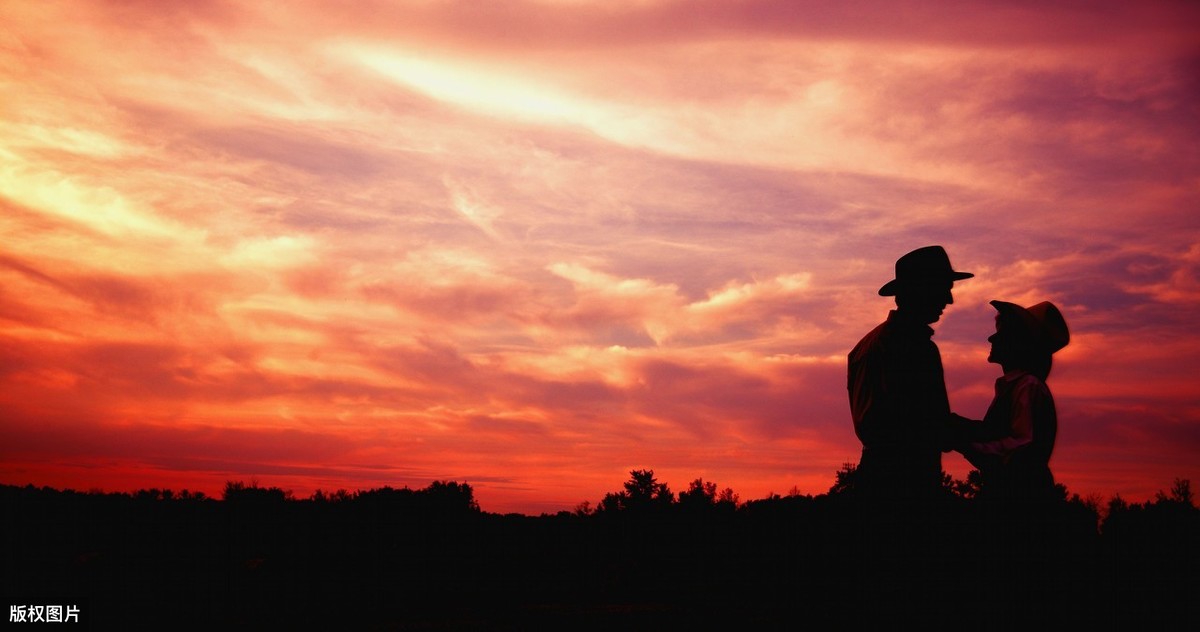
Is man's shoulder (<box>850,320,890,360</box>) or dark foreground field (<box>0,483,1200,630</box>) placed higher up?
man's shoulder (<box>850,320,890,360</box>)

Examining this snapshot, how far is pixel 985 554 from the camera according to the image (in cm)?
486

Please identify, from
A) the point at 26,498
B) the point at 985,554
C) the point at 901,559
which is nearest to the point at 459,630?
the point at 901,559

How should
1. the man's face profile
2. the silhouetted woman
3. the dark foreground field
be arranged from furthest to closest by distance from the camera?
the man's face profile → the silhouetted woman → the dark foreground field

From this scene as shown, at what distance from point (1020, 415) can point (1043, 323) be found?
2.58 ft

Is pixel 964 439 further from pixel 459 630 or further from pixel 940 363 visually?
pixel 459 630

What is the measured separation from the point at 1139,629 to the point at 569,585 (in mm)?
4796

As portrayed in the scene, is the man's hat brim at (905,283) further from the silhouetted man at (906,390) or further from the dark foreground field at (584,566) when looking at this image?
the dark foreground field at (584,566)

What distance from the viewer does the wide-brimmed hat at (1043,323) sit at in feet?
19.1

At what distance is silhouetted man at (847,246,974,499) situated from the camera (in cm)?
515

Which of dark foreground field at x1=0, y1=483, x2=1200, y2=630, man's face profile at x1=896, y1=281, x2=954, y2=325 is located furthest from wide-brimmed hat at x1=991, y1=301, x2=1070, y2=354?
dark foreground field at x1=0, y1=483, x2=1200, y2=630

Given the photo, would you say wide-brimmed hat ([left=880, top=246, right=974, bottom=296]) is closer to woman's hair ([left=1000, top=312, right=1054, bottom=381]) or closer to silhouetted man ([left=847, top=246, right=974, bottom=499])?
silhouetted man ([left=847, top=246, right=974, bottom=499])

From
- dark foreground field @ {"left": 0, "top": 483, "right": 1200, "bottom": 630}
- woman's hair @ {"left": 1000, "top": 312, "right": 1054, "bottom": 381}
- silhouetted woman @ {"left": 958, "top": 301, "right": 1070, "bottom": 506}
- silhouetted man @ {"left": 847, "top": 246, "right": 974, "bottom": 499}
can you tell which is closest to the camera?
dark foreground field @ {"left": 0, "top": 483, "right": 1200, "bottom": 630}

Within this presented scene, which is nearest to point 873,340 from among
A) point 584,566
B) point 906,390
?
point 906,390

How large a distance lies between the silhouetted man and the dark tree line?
0.73ft
